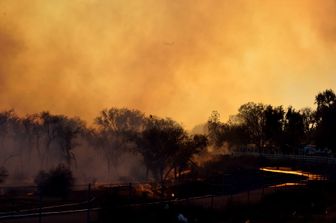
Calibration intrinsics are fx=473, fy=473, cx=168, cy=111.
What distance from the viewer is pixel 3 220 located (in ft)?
90.9

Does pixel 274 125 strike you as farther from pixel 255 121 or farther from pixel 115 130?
pixel 115 130

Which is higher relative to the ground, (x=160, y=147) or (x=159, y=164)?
(x=160, y=147)

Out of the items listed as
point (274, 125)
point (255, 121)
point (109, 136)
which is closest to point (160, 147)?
point (109, 136)

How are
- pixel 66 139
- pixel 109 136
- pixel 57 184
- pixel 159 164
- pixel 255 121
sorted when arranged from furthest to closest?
pixel 255 121, pixel 109 136, pixel 66 139, pixel 159 164, pixel 57 184

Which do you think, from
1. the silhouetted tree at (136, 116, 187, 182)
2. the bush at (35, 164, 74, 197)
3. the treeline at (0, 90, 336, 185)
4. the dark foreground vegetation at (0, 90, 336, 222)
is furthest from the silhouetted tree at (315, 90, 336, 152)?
the bush at (35, 164, 74, 197)

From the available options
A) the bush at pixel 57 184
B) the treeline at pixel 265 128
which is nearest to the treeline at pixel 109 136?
the treeline at pixel 265 128

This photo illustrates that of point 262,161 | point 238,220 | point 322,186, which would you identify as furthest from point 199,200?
point 262,161

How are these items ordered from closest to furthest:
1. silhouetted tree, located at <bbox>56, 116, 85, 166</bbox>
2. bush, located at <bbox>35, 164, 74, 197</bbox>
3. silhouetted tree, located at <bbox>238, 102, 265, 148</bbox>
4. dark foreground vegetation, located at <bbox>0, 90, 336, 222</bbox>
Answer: dark foreground vegetation, located at <bbox>0, 90, 336, 222</bbox> < bush, located at <bbox>35, 164, 74, 197</bbox> < silhouetted tree, located at <bbox>56, 116, 85, 166</bbox> < silhouetted tree, located at <bbox>238, 102, 265, 148</bbox>

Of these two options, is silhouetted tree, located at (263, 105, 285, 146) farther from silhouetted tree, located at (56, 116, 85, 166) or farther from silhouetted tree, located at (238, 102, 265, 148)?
silhouetted tree, located at (56, 116, 85, 166)

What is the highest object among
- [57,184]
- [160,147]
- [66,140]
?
[66,140]

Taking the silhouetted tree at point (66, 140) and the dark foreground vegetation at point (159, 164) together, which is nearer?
the dark foreground vegetation at point (159, 164)

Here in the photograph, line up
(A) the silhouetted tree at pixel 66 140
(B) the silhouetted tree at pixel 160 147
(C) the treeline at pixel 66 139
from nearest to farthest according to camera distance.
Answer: (B) the silhouetted tree at pixel 160 147, (A) the silhouetted tree at pixel 66 140, (C) the treeline at pixel 66 139

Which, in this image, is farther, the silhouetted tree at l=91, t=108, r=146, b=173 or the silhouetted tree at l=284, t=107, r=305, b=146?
the silhouetted tree at l=284, t=107, r=305, b=146

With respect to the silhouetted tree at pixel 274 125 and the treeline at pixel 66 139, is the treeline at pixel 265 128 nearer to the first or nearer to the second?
the silhouetted tree at pixel 274 125
